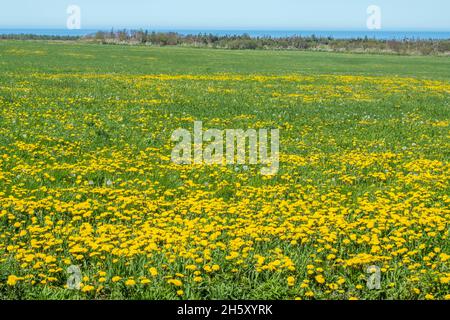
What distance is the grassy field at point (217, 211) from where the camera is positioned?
5.04m

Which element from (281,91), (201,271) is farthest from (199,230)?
(281,91)

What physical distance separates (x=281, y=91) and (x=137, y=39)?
80.6 m

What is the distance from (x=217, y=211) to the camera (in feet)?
23.1

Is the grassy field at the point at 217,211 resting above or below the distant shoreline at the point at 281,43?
below

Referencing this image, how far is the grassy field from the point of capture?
16.5 feet

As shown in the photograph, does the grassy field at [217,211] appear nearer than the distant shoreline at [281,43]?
Yes

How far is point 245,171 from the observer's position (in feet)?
30.9

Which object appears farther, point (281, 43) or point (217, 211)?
point (281, 43)

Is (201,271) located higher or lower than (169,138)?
lower

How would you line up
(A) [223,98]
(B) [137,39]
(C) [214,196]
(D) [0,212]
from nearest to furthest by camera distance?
(D) [0,212] → (C) [214,196] → (A) [223,98] → (B) [137,39]

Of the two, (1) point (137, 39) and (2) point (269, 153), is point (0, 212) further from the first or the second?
(1) point (137, 39)

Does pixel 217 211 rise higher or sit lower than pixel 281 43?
lower

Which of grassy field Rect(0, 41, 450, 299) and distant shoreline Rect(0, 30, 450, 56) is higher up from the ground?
distant shoreline Rect(0, 30, 450, 56)

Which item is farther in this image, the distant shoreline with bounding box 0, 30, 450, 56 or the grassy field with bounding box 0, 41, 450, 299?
the distant shoreline with bounding box 0, 30, 450, 56
